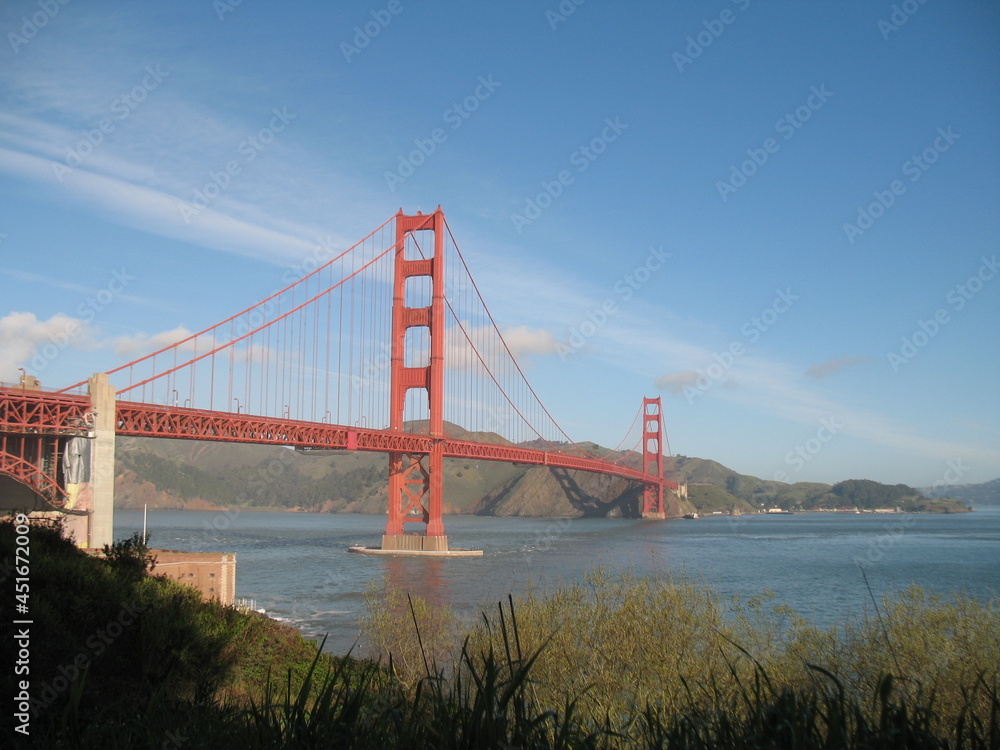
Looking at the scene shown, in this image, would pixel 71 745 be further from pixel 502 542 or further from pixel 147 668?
pixel 502 542

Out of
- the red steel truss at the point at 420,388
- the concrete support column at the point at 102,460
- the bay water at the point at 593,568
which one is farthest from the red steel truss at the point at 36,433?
the red steel truss at the point at 420,388

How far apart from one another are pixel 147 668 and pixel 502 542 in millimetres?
59655

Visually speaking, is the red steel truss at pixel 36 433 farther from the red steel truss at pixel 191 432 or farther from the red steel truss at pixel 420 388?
the red steel truss at pixel 420 388

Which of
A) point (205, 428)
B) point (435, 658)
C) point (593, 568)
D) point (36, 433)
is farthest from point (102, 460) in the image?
point (435, 658)

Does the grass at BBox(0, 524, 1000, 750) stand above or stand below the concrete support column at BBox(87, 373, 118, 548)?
below

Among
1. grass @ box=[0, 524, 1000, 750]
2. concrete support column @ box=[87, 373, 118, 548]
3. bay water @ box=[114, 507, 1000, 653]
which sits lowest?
bay water @ box=[114, 507, 1000, 653]

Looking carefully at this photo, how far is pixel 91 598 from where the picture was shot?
39.5ft

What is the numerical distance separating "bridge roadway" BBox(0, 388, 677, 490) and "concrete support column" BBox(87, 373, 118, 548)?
1.78 ft

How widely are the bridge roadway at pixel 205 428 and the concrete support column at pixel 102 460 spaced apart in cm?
54

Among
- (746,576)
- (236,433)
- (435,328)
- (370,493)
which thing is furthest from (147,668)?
(370,493)

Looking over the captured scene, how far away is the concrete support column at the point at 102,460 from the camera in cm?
3123

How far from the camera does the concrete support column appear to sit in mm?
31234

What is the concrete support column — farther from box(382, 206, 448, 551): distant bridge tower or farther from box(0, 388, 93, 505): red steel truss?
box(382, 206, 448, 551): distant bridge tower

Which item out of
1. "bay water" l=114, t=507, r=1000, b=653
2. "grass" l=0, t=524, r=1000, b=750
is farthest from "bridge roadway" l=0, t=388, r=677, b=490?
"grass" l=0, t=524, r=1000, b=750
